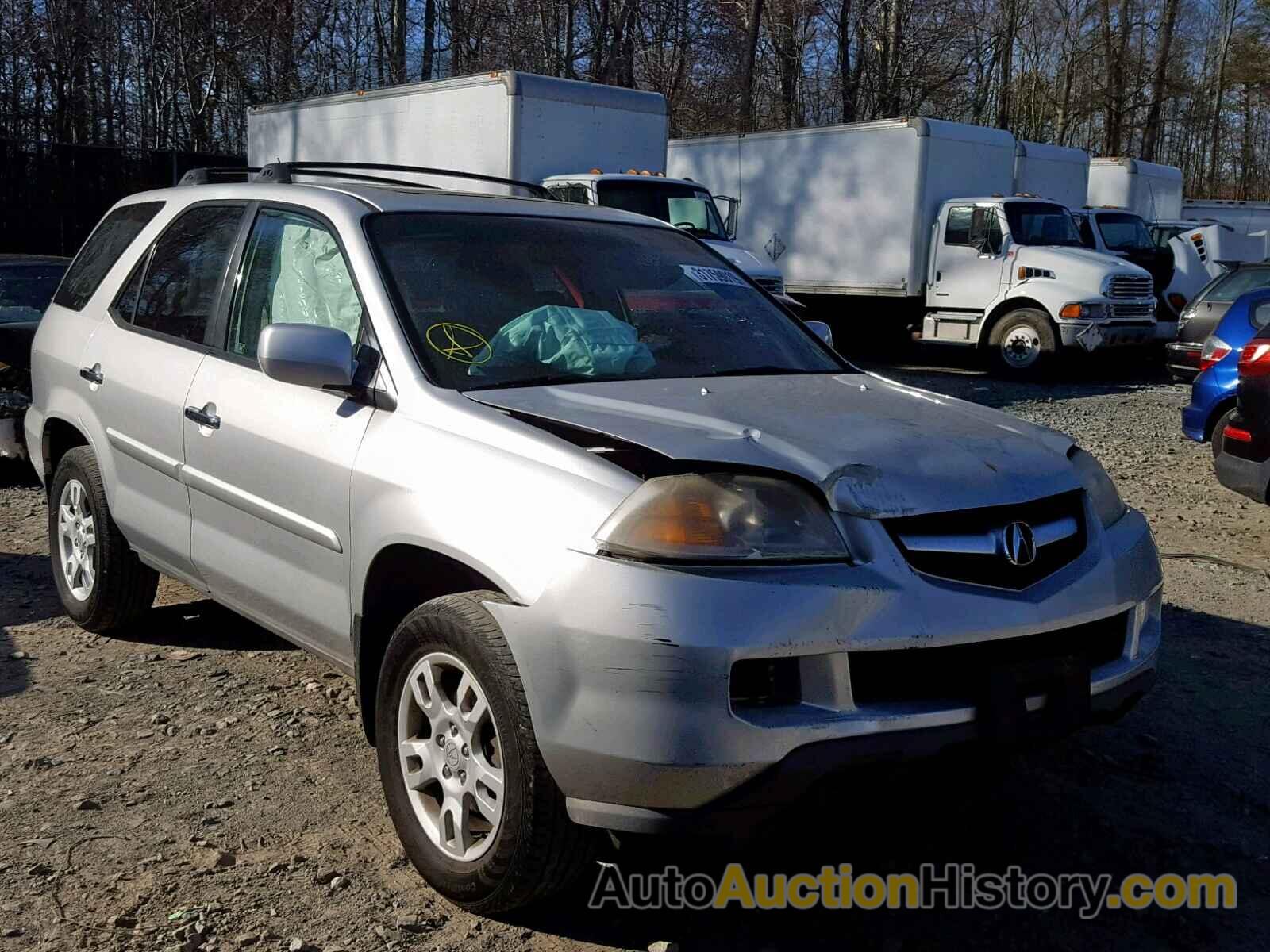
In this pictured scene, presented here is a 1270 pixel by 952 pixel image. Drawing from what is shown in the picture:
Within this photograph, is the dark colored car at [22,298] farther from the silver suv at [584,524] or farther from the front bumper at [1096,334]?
the front bumper at [1096,334]

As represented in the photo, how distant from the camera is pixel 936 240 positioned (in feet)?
55.0

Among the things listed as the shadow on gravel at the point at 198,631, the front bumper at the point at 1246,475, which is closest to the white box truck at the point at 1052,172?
the front bumper at the point at 1246,475

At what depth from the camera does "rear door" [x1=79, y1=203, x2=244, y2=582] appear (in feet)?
13.8

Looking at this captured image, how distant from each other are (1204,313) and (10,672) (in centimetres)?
1134

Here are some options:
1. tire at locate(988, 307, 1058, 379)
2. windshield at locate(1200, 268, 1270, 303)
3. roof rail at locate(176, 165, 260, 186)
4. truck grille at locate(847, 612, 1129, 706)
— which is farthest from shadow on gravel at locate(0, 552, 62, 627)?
tire at locate(988, 307, 1058, 379)

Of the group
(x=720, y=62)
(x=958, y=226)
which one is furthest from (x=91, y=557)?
(x=720, y=62)

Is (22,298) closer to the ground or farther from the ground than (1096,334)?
farther from the ground

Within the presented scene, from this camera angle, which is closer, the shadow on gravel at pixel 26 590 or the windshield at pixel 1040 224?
the shadow on gravel at pixel 26 590

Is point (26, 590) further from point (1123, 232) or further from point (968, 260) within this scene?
point (1123, 232)

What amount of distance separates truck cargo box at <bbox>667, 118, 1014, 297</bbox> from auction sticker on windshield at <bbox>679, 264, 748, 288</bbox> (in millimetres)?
12973

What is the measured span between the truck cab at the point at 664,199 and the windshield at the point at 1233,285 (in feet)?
14.7

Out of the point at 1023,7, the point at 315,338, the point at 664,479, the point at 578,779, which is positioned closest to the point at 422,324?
the point at 315,338

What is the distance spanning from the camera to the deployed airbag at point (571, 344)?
140 inches

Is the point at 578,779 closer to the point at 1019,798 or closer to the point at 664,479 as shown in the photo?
the point at 664,479
